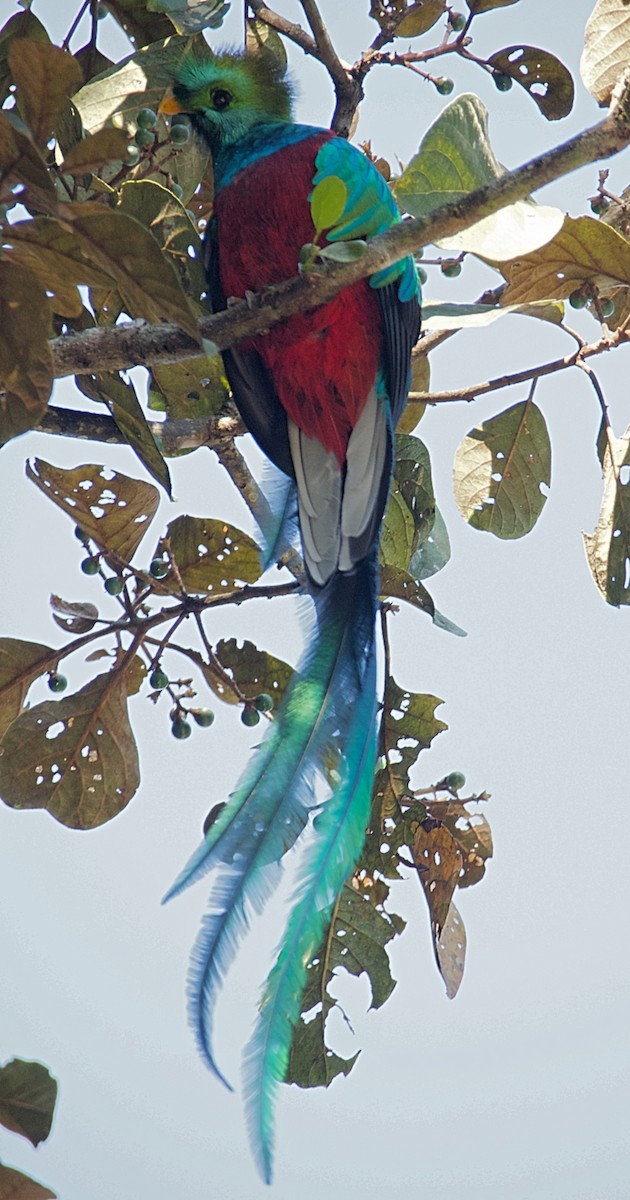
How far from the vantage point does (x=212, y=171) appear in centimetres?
252

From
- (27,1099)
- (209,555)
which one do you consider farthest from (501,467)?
(27,1099)

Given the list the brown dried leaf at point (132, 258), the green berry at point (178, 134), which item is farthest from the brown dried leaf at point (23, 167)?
the green berry at point (178, 134)

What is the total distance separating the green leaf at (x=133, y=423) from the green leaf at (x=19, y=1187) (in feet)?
2.95

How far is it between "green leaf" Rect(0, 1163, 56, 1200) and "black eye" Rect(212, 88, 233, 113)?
203 centimetres

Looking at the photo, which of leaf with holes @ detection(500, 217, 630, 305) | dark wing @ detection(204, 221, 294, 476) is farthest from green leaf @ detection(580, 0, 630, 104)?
dark wing @ detection(204, 221, 294, 476)

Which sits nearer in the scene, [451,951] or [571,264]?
[571,264]

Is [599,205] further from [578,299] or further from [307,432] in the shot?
[307,432]

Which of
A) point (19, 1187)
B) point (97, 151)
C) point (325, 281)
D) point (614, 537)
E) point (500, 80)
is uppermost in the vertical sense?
point (500, 80)

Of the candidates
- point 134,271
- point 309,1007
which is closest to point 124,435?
point 134,271

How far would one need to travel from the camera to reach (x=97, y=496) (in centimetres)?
192

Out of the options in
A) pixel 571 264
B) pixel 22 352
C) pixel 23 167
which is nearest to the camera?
pixel 23 167

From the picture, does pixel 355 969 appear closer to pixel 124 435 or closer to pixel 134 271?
pixel 124 435

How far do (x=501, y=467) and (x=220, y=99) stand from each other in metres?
1.01

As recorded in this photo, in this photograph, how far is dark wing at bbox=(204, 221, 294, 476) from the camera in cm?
218
